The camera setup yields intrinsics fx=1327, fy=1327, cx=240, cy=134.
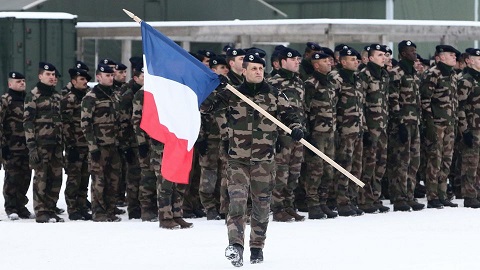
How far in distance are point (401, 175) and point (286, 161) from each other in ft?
7.68

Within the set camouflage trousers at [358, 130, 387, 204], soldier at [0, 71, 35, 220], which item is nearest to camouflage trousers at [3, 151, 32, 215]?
soldier at [0, 71, 35, 220]

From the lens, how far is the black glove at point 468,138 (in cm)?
1795

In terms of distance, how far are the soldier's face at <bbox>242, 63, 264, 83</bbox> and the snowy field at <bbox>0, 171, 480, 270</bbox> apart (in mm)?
1686

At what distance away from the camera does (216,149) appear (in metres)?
16.4

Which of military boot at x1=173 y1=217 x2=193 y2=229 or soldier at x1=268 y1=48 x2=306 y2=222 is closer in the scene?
military boot at x1=173 y1=217 x2=193 y2=229

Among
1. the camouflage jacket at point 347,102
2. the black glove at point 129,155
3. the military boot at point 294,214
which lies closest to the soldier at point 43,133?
the black glove at point 129,155

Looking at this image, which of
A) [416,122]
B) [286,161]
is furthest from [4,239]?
[416,122]

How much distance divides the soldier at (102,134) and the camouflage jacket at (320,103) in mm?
2454

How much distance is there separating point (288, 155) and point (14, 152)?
3.74 metres

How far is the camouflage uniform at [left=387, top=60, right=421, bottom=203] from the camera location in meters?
17.4

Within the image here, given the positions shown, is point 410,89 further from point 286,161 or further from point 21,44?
point 21,44

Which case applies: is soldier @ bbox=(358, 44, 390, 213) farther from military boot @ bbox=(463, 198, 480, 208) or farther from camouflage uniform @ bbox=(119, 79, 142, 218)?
camouflage uniform @ bbox=(119, 79, 142, 218)

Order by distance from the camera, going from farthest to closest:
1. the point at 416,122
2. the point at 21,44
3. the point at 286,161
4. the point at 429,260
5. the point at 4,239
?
the point at 21,44 → the point at 416,122 → the point at 286,161 → the point at 4,239 → the point at 429,260

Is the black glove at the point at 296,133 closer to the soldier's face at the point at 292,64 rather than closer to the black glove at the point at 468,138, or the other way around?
the soldier's face at the point at 292,64
